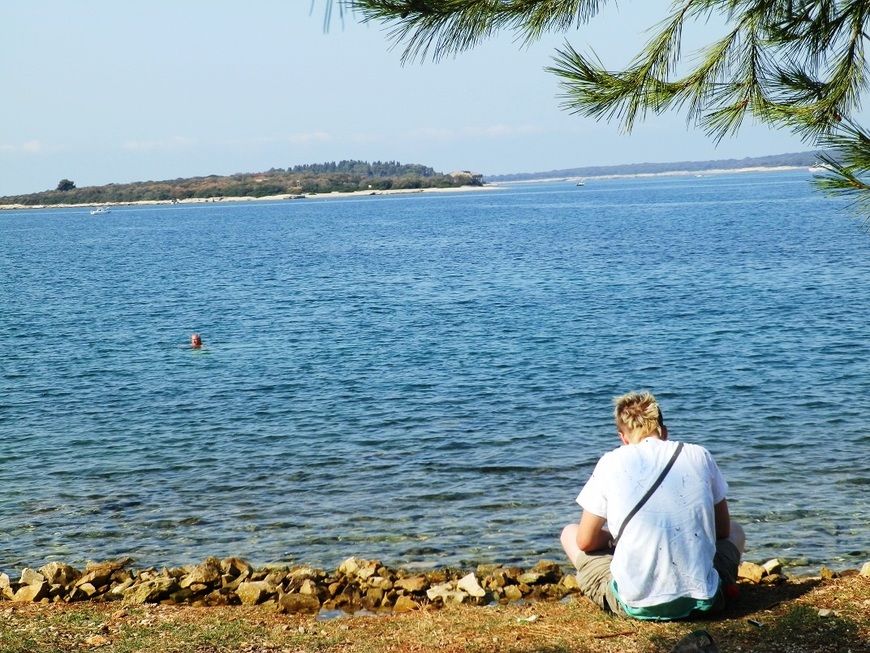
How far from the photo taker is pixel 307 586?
7941 millimetres

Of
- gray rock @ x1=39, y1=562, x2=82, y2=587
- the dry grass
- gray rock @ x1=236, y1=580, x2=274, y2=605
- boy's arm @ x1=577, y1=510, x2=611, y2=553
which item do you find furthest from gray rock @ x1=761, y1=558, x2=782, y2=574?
gray rock @ x1=39, y1=562, x2=82, y2=587

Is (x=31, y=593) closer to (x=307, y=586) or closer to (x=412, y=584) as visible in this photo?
(x=307, y=586)

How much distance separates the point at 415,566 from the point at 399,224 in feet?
327

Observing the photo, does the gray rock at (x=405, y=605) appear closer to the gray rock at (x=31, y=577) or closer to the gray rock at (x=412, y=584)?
the gray rock at (x=412, y=584)

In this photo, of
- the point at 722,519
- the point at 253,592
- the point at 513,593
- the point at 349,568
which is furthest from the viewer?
the point at 349,568

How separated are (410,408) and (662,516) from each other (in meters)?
12.4

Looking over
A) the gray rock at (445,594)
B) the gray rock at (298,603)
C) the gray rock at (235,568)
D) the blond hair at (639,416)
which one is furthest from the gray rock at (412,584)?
the blond hair at (639,416)

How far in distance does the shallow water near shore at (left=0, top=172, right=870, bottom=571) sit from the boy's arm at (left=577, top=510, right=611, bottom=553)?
2.31 m

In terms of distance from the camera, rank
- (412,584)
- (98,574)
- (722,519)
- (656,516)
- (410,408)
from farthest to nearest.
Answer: (410,408)
(98,574)
(412,584)
(722,519)
(656,516)

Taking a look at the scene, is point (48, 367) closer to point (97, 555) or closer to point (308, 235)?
point (97, 555)

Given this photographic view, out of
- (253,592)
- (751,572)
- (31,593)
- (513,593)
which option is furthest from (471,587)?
(31,593)

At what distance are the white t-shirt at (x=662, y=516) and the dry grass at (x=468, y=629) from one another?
12.7 inches

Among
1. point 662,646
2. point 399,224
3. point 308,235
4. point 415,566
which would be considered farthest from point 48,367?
point 399,224

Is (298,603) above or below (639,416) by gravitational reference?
below
